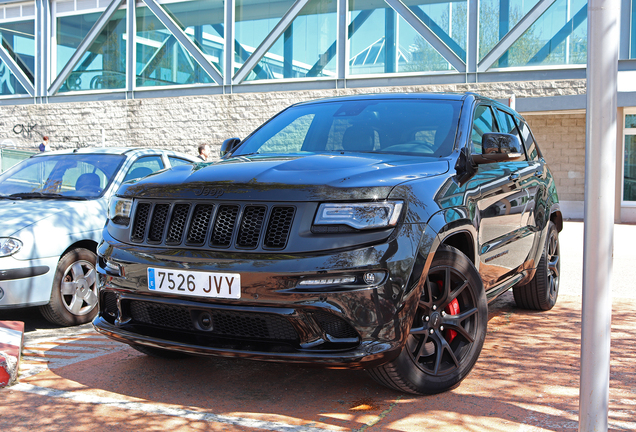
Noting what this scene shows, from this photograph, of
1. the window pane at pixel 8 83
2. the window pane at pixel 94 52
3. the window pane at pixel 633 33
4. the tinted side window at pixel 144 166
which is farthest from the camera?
the window pane at pixel 8 83

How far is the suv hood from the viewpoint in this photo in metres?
3.21

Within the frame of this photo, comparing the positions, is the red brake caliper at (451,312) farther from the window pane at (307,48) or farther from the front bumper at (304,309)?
the window pane at (307,48)

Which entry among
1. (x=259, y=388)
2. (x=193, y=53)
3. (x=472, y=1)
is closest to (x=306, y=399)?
(x=259, y=388)

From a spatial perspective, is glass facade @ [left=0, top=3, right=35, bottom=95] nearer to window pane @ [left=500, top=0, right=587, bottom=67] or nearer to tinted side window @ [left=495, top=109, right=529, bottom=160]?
→ window pane @ [left=500, top=0, right=587, bottom=67]

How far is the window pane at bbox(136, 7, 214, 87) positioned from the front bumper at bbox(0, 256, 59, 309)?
48.6 ft

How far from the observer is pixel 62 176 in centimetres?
632

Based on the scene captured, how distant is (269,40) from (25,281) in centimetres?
1463

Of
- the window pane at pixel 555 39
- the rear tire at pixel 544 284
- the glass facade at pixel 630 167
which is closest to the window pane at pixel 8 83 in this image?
the window pane at pixel 555 39

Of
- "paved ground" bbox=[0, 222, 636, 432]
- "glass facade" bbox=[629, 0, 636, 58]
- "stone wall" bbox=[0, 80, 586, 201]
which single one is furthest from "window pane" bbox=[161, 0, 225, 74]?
"paved ground" bbox=[0, 222, 636, 432]

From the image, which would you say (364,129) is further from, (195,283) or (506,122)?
(195,283)

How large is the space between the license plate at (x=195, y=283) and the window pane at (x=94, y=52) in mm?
18435

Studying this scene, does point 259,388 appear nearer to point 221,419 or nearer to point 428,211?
point 221,419

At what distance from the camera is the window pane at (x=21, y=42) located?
21.8 m

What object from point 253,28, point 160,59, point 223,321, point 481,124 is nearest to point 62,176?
point 223,321
